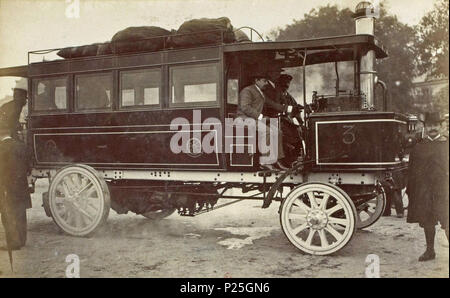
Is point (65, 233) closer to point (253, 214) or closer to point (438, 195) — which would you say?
point (253, 214)

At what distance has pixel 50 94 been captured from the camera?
6.42m

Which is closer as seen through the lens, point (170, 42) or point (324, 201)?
point (324, 201)

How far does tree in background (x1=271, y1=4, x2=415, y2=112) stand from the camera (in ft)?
41.3

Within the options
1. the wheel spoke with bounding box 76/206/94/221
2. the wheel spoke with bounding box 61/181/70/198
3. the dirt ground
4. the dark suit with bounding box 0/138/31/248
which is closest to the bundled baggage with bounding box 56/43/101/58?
the dark suit with bounding box 0/138/31/248

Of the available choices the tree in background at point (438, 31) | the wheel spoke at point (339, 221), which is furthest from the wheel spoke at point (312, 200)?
the tree in background at point (438, 31)

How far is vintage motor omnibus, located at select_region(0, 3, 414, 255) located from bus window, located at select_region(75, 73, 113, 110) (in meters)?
0.02

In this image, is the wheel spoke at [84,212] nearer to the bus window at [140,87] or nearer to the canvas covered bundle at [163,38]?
the bus window at [140,87]

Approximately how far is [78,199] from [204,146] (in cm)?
206

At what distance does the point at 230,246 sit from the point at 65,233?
2480 mm

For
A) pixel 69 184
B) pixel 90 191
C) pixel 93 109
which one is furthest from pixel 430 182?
pixel 69 184

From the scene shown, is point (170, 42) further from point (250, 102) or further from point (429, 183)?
point (429, 183)

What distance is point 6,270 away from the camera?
470 cm

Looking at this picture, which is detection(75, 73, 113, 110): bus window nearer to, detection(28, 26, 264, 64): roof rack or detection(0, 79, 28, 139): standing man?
detection(28, 26, 264, 64): roof rack
